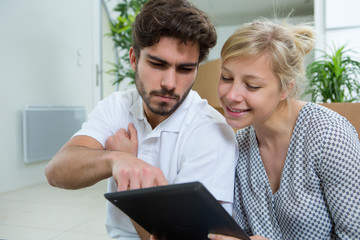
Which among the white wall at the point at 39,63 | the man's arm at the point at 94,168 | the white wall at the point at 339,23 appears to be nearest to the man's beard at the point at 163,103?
the man's arm at the point at 94,168

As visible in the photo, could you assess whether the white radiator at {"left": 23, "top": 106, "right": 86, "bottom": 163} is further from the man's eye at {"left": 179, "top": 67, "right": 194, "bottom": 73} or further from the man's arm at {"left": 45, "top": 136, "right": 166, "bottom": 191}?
the man's eye at {"left": 179, "top": 67, "right": 194, "bottom": 73}

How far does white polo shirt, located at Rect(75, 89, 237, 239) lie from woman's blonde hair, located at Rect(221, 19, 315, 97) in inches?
9.0

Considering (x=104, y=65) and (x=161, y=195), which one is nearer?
(x=161, y=195)

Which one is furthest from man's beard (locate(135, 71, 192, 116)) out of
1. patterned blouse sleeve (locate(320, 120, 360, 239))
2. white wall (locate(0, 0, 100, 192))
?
white wall (locate(0, 0, 100, 192))

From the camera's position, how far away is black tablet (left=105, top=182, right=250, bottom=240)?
2.06 ft

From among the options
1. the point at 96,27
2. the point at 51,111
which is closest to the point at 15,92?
the point at 51,111

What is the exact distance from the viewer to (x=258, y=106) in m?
1.07

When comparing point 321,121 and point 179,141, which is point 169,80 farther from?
point 321,121

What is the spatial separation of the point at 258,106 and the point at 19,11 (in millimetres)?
3380

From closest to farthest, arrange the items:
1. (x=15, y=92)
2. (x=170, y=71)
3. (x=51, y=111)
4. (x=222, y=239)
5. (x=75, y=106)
→ (x=222, y=239) → (x=170, y=71) → (x=15, y=92) → (x=51, y=111) → (x=75, y=106)

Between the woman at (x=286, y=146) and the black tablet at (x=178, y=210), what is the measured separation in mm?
324

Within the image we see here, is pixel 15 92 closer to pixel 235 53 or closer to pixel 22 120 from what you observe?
pixel 22 120

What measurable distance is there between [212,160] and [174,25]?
45cm

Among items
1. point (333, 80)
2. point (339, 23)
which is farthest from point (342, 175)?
point (339, 23)
